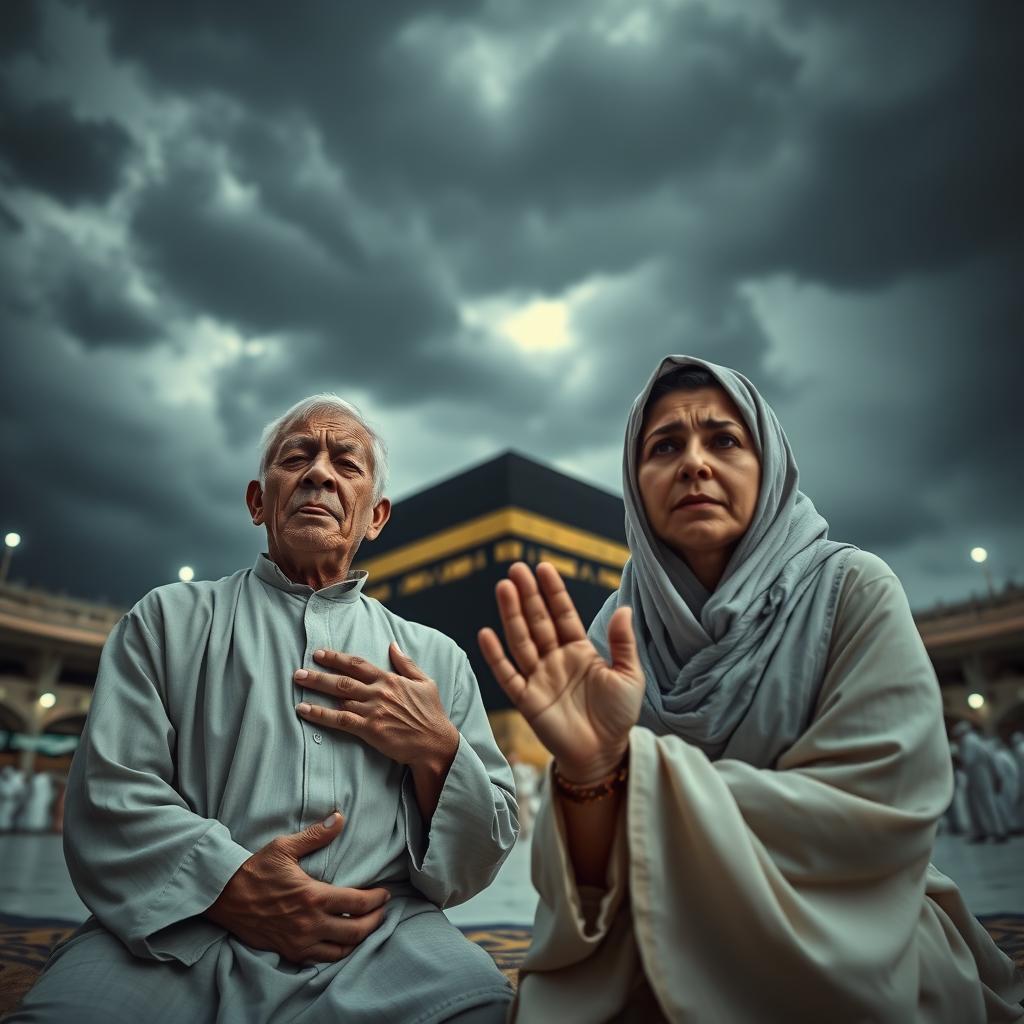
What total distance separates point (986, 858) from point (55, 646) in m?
21.9

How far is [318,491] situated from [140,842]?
0.65 metres

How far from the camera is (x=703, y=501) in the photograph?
45.8 inches

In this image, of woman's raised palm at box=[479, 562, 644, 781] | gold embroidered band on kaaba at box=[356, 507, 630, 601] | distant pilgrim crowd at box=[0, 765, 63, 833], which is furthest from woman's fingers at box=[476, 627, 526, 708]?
gold embroidered band on kaaba at box=[356, 507, 630, 601]

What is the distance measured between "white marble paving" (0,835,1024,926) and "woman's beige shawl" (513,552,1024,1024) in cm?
259

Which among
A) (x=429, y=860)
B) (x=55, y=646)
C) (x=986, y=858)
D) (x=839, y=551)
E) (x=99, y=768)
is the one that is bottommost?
(x=986, y=858)

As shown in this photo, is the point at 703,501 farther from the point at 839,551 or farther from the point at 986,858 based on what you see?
the point at 986,858

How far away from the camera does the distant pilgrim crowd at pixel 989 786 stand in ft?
25.0

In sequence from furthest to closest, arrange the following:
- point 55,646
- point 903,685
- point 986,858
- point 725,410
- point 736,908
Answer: point 55,646, point 986,858, point 725,410, point 903,685, point 736,908

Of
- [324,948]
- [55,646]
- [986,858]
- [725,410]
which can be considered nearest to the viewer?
[324,948]

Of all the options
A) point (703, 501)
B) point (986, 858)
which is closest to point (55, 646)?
point (986, 858)

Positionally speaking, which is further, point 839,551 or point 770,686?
point 839,551

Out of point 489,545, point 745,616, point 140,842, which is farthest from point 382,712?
point 489,545

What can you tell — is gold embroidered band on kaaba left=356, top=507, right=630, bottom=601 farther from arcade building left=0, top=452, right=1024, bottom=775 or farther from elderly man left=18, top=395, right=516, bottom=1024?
elderly man left=18, top=395, right=516, bottom=1024

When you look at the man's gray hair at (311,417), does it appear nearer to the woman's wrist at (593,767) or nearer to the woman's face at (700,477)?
the woman's face at (700,477)
